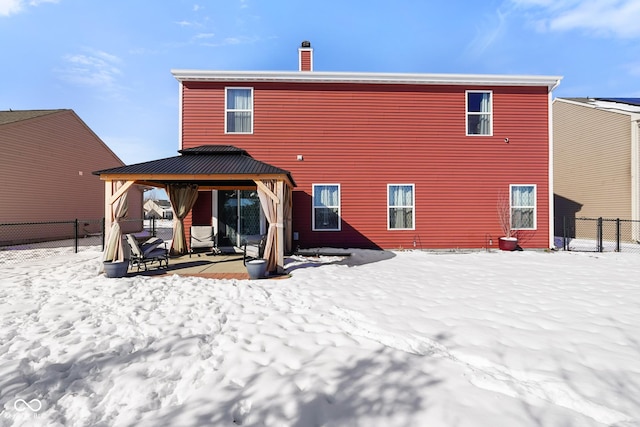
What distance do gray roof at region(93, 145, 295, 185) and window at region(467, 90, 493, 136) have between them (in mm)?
7859

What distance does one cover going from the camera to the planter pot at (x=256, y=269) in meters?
6.12

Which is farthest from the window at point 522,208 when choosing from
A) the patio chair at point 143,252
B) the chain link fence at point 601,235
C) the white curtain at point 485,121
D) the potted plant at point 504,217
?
the patio chair at point 143,252

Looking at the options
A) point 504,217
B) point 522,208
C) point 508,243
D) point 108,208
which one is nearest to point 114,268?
point 108,208

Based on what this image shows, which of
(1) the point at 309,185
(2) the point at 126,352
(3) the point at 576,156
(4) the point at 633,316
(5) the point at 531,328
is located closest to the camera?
(2) the point at 126,352

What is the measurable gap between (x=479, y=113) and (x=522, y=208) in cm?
408

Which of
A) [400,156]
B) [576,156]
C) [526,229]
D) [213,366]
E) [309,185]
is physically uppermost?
[576,156]

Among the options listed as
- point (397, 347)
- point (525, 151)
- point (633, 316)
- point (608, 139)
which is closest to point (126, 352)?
point (397, 347)

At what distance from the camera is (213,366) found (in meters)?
2.82

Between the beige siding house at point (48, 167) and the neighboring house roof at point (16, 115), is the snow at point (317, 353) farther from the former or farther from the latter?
the neighboring house roof at point (16, 115)

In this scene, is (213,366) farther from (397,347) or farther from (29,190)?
(29,190)

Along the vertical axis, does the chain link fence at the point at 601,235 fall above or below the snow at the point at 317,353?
above

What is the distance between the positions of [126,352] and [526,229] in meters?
12.6

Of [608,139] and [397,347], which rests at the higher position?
[608,139]

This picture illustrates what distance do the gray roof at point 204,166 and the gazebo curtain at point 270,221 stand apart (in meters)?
0.51
